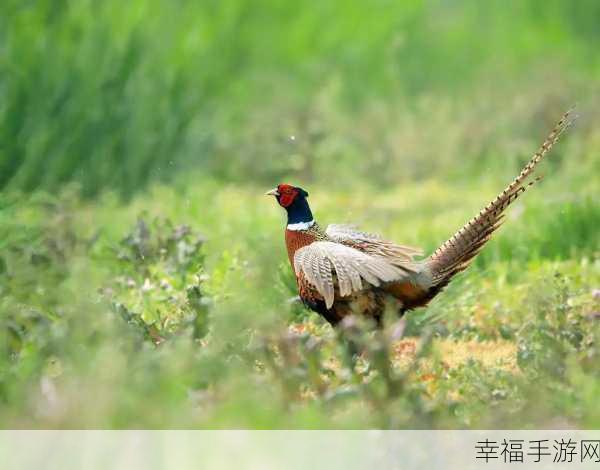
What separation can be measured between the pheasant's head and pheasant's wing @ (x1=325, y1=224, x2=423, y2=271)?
16cm

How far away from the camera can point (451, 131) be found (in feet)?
34.1

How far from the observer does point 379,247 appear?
203 inches

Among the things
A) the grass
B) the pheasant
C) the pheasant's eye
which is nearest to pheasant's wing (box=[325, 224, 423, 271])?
the pheasant

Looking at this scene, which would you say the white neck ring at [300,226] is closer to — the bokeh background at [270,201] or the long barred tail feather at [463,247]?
the bokeh background at [270,201]

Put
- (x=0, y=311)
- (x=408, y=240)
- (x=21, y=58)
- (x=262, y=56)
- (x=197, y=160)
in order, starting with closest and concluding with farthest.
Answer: (x=0, y=311), (x=408, y=240), (x=21, y=58), (x=197, y=160), (x=262, y=56)

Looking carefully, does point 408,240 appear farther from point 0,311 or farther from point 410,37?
point 410,37

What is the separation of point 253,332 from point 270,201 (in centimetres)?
435

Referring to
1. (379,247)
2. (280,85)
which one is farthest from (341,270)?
(280,85)

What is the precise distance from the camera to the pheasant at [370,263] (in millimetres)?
4863

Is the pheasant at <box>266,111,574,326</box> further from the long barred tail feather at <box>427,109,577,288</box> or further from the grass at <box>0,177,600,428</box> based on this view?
the grass at <box>0,177,600,428</box>

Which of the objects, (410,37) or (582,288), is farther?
(410,37)

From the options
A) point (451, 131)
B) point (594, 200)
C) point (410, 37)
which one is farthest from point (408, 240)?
point (410, 37)

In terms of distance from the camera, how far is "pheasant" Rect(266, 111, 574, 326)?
4863mm

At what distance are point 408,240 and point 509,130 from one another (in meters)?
3.60
